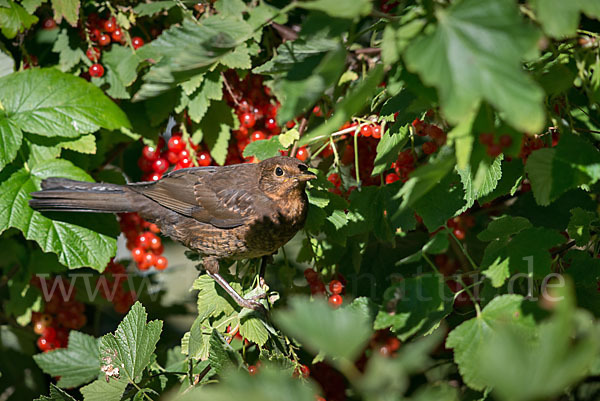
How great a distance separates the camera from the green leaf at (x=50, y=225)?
2.38 m

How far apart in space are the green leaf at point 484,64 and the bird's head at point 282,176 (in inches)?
51.5

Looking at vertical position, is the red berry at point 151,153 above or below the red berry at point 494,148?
below

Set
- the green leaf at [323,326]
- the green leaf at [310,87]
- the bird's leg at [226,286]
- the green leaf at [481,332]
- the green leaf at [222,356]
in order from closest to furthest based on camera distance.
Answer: the green leaf at [323,326], the green leaf at [310,87], the green leaf at [481,332], the green leaf at [222,356], the bird's leg at [226,286]

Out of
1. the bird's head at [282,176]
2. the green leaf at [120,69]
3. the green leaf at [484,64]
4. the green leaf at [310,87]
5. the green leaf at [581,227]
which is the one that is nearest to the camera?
the green leaf at [484,64]

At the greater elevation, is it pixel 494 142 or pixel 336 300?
pixel 494 142

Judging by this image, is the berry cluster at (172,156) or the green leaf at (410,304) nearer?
the green leaf at (410,304)

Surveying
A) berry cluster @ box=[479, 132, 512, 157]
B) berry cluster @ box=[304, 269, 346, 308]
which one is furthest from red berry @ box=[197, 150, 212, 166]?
berry cluster @ box=[479, 132, 512, 157]

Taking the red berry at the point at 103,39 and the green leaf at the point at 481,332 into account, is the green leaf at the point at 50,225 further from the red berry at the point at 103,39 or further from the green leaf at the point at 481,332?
the green leaf at the point at 481,332

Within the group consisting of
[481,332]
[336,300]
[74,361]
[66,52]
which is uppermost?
[66,52]

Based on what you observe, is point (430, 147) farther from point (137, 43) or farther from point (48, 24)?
point (48, 24)

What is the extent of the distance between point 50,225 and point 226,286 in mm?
793

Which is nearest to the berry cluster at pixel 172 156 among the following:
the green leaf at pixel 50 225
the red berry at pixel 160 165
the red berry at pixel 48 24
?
the red berry at pixel 160 165

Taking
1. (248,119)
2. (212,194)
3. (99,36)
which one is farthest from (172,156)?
(99,36)

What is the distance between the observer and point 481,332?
4.58 ft
